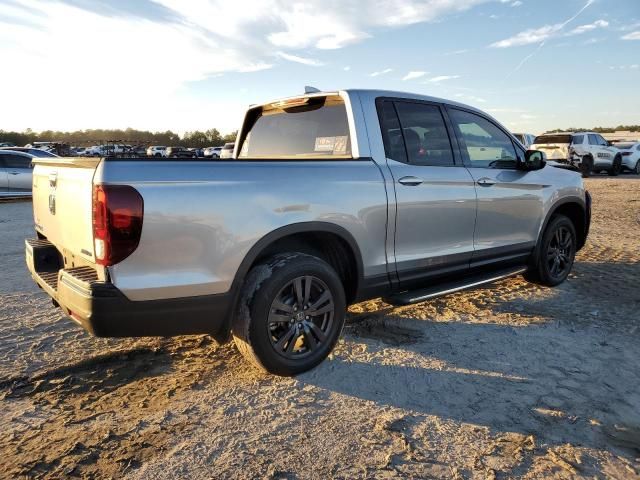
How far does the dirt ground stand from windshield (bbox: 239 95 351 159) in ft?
4.99

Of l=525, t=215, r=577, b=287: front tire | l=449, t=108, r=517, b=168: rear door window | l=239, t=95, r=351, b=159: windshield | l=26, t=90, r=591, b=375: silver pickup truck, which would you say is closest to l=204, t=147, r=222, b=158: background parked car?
l=239, t=95, r=351, b=159: windshield

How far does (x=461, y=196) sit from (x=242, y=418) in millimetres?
2511

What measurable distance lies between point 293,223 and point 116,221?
106 centimetres

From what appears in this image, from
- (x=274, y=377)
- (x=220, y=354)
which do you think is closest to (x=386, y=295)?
(x=274, y=377)

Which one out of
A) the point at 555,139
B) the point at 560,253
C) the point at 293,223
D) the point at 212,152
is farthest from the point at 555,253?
the point at 212,152

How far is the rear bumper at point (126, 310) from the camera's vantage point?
260 centimetres

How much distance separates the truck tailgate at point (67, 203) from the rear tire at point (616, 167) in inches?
914

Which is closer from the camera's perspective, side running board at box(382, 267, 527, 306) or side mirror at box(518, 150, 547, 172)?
side running board at box(382, 267, 527, 306)

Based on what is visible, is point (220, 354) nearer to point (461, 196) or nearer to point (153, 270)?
point (153, 270)

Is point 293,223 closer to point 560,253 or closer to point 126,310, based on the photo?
point 126,310

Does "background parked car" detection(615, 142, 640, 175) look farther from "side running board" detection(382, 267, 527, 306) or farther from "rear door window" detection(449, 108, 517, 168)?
"side running board" detection(382, 267, 527, 306)

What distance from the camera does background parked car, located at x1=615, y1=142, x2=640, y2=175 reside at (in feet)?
73.5

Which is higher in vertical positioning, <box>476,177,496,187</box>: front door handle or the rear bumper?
<box>476,177,496,187</box>: front door handle

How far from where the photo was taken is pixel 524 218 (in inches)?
191
